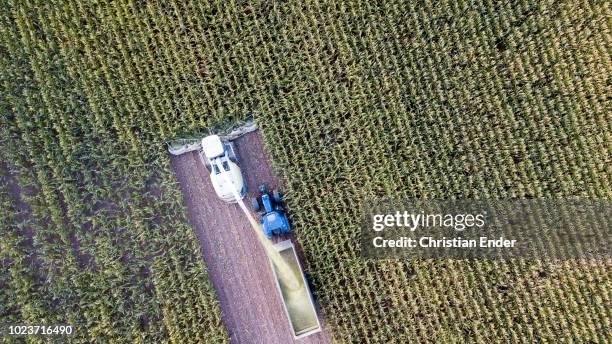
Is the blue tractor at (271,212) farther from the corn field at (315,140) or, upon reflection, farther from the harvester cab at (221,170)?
the harvester cab at (221,170)

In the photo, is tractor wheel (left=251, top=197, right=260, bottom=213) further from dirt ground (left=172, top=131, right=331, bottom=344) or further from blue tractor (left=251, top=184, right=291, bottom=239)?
dirt ground (left=172, top=131, right=331, bottom=344)

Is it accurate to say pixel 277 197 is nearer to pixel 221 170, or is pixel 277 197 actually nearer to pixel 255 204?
pixel 255 204

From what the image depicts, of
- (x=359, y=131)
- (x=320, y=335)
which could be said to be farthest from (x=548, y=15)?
(x=320, y=335)

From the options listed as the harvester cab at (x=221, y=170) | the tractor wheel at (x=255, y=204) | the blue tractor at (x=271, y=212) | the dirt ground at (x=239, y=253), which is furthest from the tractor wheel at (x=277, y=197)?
the harvester cab at (x=221, y=170)

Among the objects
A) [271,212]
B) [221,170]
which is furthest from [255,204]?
[221,170]

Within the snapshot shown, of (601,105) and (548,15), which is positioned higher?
(548,15)

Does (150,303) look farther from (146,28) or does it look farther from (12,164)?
(146,28)
